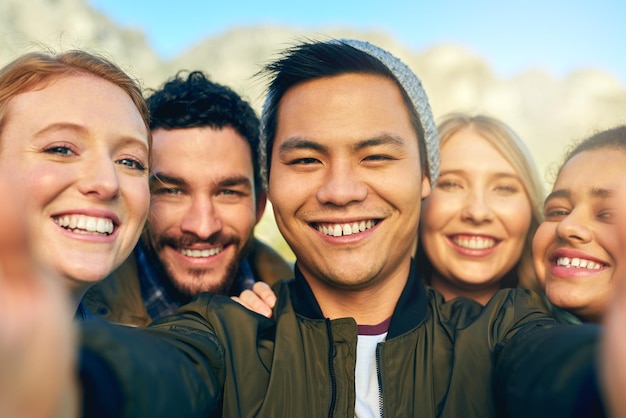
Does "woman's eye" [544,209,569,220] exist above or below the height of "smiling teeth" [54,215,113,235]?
above

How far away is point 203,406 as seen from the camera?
187 centimetres

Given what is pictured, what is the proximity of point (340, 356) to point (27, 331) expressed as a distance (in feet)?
4.39

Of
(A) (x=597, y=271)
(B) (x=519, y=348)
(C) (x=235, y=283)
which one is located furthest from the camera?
(C) (x=235, y=283)

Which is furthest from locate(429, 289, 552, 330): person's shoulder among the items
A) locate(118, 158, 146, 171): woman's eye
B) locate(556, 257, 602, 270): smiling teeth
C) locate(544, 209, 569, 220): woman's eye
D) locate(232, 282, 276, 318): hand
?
locate(118, 158, 146, 171): woman's eye

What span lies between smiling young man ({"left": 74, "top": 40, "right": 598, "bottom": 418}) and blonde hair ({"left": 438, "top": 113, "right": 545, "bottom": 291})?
0.87 m

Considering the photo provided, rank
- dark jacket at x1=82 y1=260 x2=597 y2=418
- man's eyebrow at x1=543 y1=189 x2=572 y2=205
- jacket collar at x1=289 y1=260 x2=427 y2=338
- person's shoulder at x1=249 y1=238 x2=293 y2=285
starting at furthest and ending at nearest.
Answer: person's shoulder at x1=249 y1=238 x2=293 y2=285
man's eyebrow at x1=543 y1=189 x2=572 y2=205
jacket collar at x1=289 y1=260 x2=427 y2=338
dark jacket at x1=82 y1=260 x2=597 y2=418

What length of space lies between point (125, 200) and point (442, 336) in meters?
1.34


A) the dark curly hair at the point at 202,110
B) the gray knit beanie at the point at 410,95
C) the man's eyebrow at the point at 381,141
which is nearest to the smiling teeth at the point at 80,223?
the gray knit beanie at the point at 410,95

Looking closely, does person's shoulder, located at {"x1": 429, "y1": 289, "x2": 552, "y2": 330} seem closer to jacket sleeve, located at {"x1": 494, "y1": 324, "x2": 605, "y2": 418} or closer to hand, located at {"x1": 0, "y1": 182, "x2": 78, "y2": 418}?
jacket sleeve, located at {"x1": 494, "y1": 324, "x2": 605, "y2": 418}

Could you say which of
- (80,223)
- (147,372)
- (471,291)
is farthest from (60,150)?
(471,291)

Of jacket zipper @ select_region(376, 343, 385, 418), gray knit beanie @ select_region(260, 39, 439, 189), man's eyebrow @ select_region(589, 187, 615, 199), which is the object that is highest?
gray knit beanie @ select_region(260, 39, 439, 189)

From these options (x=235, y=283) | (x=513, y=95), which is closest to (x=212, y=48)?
(x=513, y=95)

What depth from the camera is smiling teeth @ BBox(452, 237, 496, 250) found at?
359 cm

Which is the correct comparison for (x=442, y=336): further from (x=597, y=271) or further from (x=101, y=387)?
(x=101, y=387)
